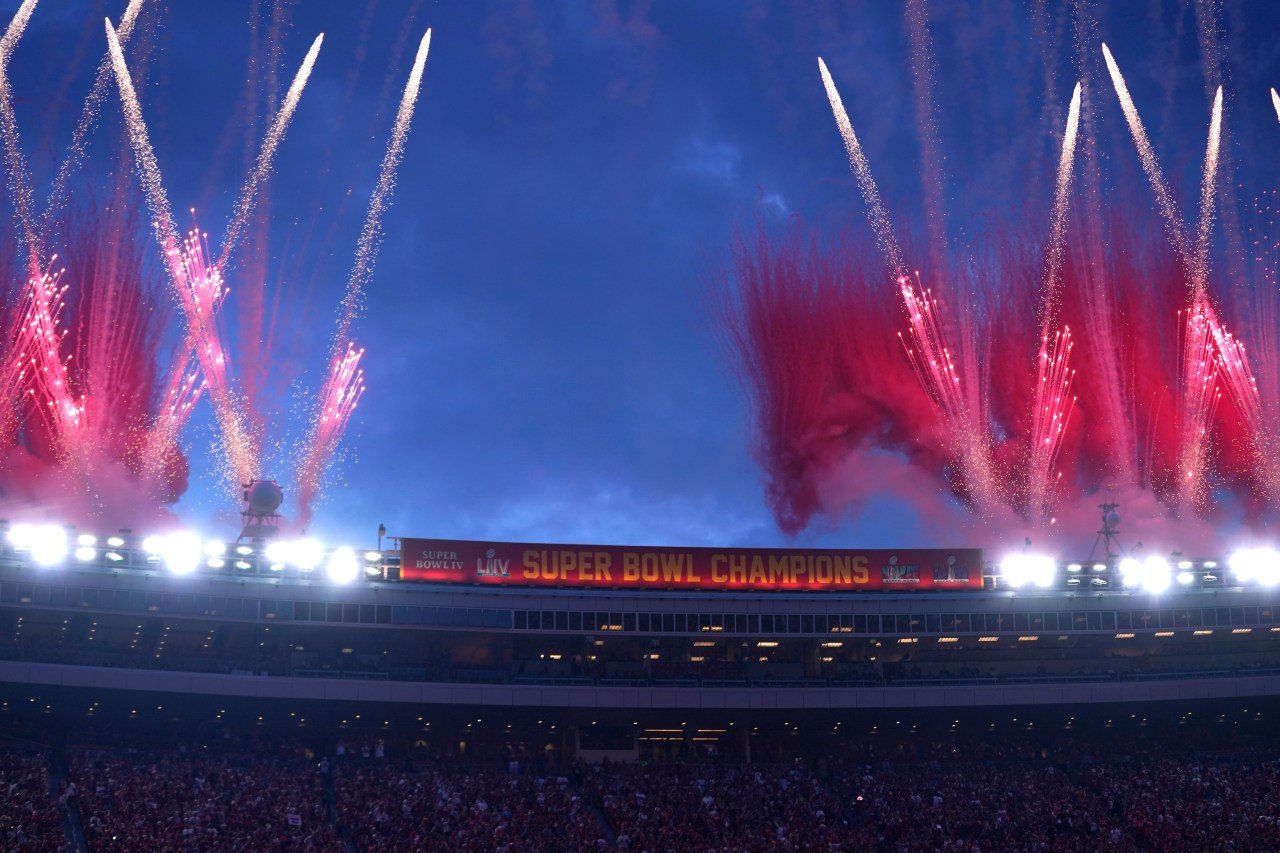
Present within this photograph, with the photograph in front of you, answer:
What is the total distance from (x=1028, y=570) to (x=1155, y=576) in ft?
24.0

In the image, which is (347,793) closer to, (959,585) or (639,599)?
(639,599)

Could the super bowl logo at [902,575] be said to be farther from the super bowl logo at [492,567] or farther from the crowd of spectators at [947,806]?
the super bowl logo at [492,567]

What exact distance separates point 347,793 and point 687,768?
56.8 feet

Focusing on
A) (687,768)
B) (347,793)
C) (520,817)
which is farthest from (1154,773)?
(347,793)

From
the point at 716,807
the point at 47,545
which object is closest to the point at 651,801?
the point at 716,807

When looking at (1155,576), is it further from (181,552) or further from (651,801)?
(181,552)

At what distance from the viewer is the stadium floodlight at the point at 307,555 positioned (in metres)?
60.8

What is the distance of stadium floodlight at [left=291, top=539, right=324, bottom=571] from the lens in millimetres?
60844

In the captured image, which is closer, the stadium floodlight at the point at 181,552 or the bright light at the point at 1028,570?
the stadium floodlight at the point at 181,552

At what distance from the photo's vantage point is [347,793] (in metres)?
54.2

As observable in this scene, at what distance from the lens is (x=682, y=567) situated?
66938 millimetres

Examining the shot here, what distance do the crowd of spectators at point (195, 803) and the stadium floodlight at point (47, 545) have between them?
29.1 feet

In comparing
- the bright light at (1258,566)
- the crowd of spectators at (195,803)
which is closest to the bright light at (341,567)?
the crowd of spectators at (195,803)

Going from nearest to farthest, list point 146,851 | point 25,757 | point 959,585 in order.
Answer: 1. point 146,851
2. point 25,757
3. point 959,585
